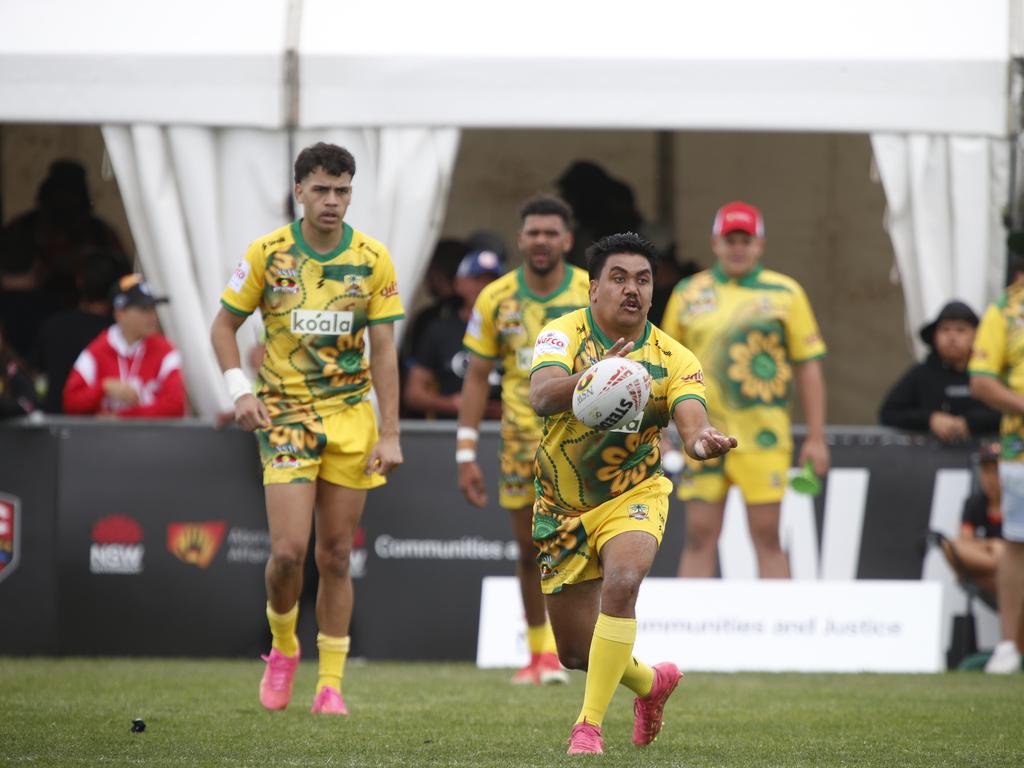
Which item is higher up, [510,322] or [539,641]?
[510,322]

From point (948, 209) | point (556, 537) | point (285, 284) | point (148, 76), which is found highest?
point (148, 76)

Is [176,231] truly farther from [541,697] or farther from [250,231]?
[541,697]

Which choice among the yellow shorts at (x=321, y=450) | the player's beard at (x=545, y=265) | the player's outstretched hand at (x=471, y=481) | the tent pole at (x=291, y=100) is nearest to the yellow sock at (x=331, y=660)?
the yellow shorts at (x=321, y=450)

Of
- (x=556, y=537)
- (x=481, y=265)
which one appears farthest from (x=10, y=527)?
(x=556, y=537)

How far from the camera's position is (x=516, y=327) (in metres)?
8.71

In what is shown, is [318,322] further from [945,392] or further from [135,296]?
[945,392]

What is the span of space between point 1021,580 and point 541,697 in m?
3.13

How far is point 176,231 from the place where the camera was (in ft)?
34.4

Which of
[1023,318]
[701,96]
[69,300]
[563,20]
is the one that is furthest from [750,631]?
[69,300]

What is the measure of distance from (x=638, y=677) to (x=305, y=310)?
2.19 m

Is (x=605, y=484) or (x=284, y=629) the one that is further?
(x=284, y=629)

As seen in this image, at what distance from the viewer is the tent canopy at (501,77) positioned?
34.1 ft

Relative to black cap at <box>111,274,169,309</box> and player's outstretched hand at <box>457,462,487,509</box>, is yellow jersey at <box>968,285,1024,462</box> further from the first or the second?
black cap at <box>111,274,169,309</box>

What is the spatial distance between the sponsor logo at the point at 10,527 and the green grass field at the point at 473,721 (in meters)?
0.97
